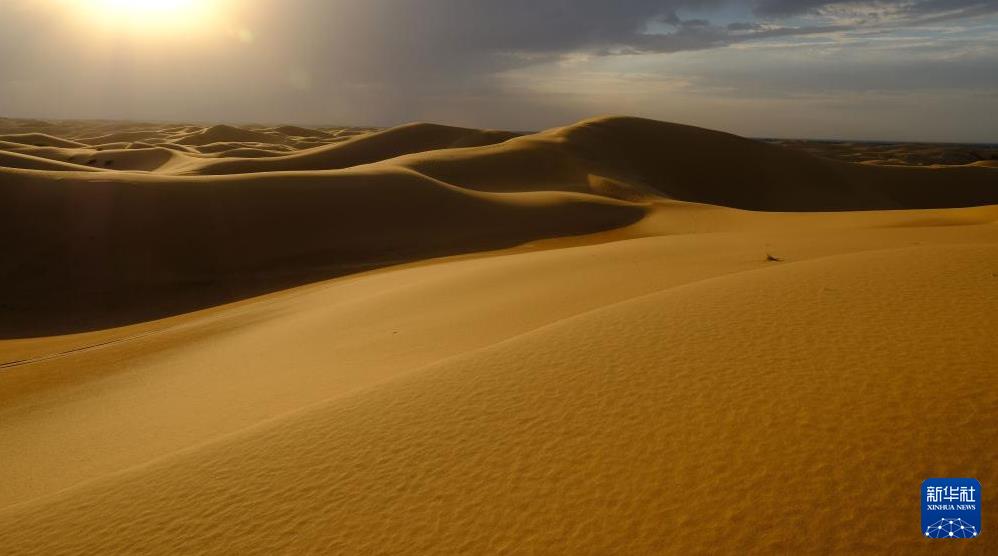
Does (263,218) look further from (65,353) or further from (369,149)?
(369,149)

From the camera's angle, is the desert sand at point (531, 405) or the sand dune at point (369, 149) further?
the sand dune at point (369, 149)

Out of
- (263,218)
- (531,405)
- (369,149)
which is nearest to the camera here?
(531,405)

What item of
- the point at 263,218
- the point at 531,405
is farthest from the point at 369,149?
the point at 531,405

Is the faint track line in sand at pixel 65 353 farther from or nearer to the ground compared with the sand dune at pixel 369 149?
nearer to the ground

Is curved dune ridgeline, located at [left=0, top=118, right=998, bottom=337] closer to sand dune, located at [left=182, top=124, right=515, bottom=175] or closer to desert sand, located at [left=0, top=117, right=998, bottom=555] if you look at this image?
sand dune, located at [left=182, top=124, right=515, bottom=175]

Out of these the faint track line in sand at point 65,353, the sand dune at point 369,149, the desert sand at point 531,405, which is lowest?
the faint track line in sand at point 65,353

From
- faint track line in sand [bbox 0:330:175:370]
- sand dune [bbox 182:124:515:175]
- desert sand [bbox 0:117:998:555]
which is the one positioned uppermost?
sand dune [bbox 182:124:515:175]

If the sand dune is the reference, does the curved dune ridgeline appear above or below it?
below

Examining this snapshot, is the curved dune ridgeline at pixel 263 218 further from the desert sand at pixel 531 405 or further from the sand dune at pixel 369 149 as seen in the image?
the desert sand at pixel 531 405

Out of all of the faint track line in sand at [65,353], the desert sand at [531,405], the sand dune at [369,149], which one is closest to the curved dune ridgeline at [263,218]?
the sand dune at [369,149]

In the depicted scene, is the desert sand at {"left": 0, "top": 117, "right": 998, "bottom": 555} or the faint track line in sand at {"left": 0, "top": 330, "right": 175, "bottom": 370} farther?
the faint track line in sand at {"left": 0, "top": 330, "right": 175, "bottom": 370}

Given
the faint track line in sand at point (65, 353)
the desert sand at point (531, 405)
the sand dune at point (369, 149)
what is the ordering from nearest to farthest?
the desert sand at point (531, 405)
the faint track line in sand at point (65, 353)
the sand dune at point (369, 149)

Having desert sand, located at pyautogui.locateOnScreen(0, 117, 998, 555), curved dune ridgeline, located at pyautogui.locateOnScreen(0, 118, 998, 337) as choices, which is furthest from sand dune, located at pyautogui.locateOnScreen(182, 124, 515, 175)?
desert sand, located at pyautogui.locateOnScreen(0, 117, 998, 555)

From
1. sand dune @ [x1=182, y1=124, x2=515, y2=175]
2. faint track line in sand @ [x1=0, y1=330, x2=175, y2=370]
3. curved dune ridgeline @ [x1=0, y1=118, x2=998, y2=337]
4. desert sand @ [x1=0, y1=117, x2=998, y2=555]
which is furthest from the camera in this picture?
sand dune @ [x1=182, y1=124, x2=515, y2=175]
